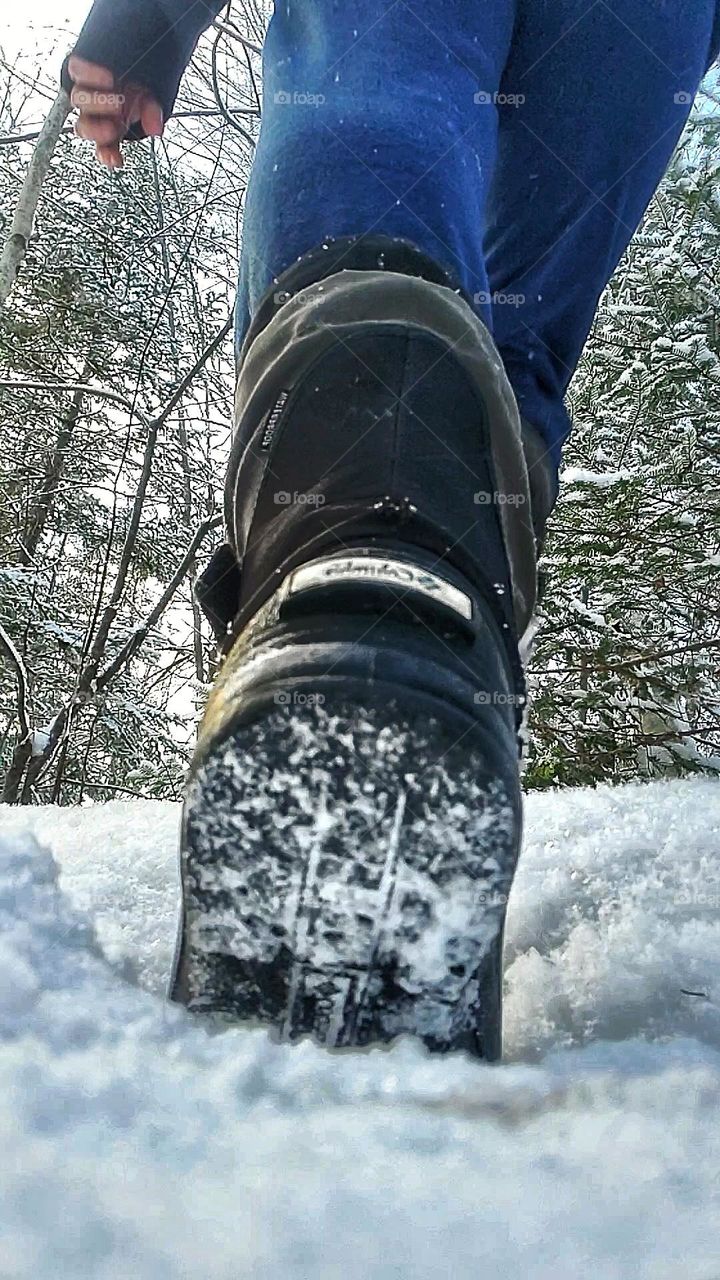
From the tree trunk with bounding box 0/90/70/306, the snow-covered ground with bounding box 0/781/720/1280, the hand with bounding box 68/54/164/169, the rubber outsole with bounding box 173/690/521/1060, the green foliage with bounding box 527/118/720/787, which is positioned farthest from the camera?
the tree trunk with bounding box 0/90/70/306

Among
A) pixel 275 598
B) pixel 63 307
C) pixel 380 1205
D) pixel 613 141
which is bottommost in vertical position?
pixel 380 1205

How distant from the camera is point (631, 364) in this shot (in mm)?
3932

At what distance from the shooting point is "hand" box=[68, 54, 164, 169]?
2.76 ft

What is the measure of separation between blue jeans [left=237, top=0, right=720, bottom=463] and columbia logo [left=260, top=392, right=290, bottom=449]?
0.38ft

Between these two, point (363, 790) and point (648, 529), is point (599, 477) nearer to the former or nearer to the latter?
point (648, 529)

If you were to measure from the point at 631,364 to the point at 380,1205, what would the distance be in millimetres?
4082

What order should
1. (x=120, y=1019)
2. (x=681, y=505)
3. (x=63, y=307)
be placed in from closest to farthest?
(x=120, y=1019), (x=681, y=505), (x=63, y=307)

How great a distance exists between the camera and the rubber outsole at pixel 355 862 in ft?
1.35

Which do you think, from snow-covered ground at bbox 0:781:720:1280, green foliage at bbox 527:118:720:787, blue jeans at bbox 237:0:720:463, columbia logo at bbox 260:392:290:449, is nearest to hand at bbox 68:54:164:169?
blue jeans at bbox 237:0:720:463

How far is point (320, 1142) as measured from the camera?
0.92 ft

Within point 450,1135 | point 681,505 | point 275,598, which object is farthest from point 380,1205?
point 681,505

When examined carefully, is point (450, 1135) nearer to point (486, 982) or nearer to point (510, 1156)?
point (510, 1156)

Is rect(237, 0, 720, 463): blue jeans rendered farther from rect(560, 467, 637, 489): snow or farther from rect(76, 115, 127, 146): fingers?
rect(560, 467, 637, 489): snow

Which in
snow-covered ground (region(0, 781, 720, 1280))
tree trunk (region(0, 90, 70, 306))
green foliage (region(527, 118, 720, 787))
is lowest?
snow-covered ground (region(0, 781, 720, 1280))
